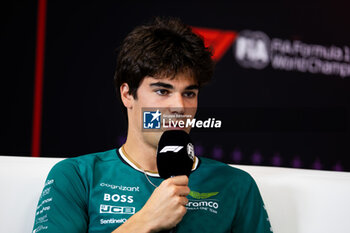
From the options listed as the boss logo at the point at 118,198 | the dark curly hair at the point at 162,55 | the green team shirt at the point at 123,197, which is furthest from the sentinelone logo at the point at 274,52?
the boss logo at the point at 118,198

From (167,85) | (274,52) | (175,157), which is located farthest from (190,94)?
(274,52)

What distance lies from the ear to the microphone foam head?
0.38 meters

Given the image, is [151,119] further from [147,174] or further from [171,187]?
[171,187]

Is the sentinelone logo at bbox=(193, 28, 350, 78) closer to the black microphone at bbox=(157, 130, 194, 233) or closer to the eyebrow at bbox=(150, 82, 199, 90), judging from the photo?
the eyebrow at bbox=(150, 82, 199, 90)

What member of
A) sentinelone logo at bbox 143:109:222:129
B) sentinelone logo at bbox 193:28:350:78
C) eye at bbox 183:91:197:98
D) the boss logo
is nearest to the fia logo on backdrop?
sentinelone logo at bbox 143:109:222:129

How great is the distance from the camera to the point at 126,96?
133 centimetres

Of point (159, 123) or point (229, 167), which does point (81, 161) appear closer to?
point (159, 123)

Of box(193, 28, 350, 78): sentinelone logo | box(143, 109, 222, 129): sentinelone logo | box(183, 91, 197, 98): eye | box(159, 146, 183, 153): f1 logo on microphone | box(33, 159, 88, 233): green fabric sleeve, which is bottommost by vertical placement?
box(33, 159, 88, 233): green fabric sleeve

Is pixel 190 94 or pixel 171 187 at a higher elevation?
pixel 190 94

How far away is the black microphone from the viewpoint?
90 cm

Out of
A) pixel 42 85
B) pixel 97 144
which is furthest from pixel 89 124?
pixel 42 85

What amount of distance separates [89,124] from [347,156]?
198cm

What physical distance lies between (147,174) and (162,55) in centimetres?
37

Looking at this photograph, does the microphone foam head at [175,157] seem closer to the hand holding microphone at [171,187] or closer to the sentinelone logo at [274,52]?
the hand holding microphone at [171,187]
